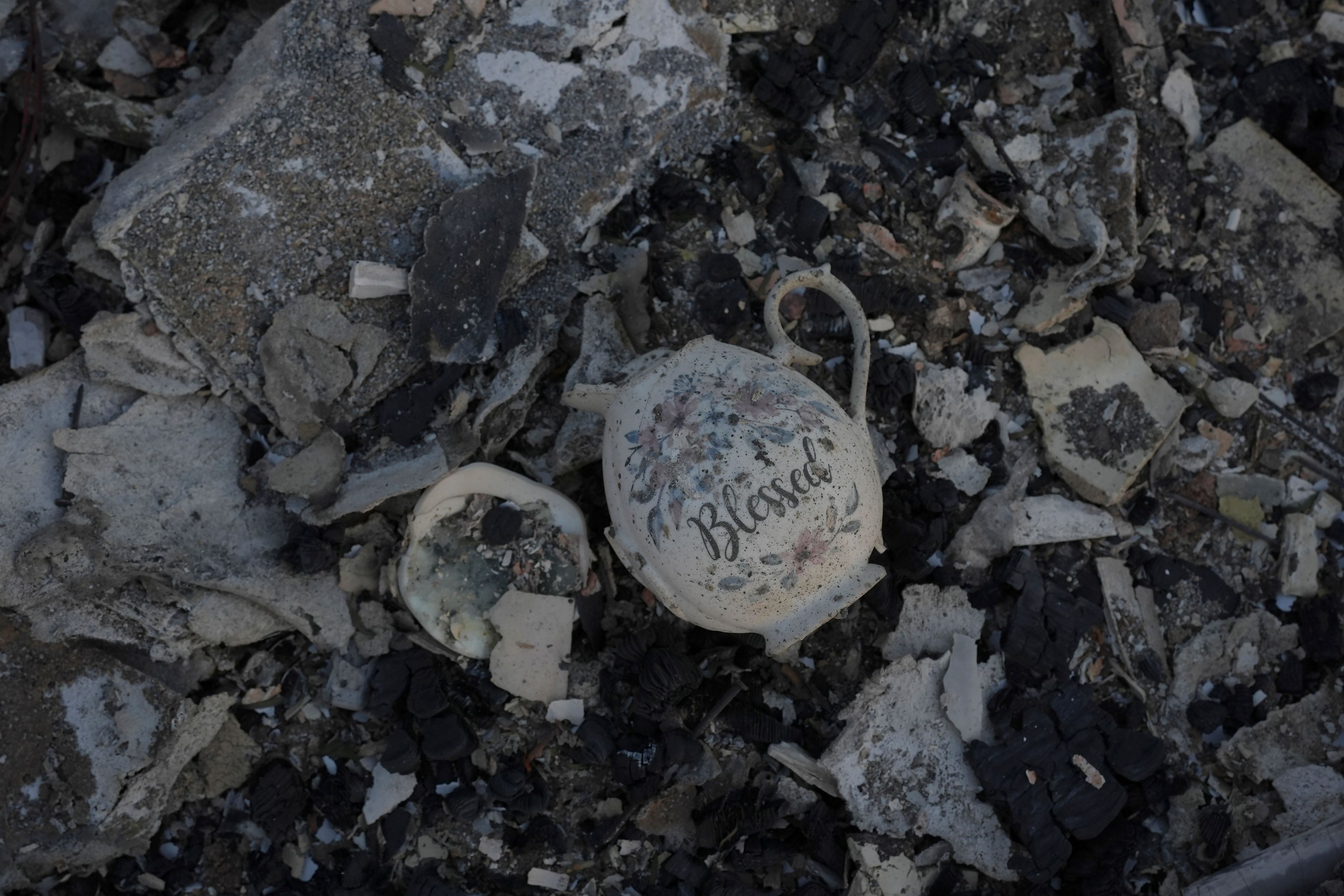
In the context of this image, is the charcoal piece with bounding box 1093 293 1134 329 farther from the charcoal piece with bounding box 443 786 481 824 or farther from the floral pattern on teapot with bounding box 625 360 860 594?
the charcoal piece with bounding box 443 786 481 824

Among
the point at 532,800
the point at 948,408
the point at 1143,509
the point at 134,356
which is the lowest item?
the point at 532,800

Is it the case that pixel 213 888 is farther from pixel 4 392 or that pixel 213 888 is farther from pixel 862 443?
pixel 862 443

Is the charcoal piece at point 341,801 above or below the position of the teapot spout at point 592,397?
below

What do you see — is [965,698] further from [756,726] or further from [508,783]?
[508,783]

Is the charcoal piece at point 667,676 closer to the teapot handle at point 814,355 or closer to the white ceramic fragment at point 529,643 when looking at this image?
the white ceramic fragment at point 529,643

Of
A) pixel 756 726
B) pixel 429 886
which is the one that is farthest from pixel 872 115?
pixel 429 886

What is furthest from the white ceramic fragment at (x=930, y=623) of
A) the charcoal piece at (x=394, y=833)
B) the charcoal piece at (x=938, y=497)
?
the charcoal piece at (x=394, y=833)
